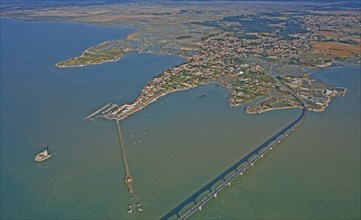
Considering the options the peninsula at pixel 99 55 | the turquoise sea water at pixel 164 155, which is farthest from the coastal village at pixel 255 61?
the turquoise sea water at pixel 164 155

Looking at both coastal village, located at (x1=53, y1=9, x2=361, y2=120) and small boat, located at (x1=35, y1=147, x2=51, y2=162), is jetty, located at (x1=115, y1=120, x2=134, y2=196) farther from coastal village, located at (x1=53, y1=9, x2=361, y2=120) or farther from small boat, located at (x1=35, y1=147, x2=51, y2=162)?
coastal village, located at (x1=53, y1=9, x2=361, y2=120)

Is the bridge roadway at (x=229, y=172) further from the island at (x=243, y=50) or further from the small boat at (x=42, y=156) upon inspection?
the small boat at (x=42, y=156)

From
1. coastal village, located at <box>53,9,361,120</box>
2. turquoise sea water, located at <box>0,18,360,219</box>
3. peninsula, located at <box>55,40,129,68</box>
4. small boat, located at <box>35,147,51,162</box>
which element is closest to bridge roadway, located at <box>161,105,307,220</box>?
turquoise sea water, located at <box>0,18,360,219</box>

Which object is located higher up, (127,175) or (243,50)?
(127,175)

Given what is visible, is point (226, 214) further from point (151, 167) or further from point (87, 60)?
point (87, 60)

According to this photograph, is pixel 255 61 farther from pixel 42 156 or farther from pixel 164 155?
pixel 42 156

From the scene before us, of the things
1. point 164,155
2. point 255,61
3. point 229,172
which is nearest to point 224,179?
point 229,172

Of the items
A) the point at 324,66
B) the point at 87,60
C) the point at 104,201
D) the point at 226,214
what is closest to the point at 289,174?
the point at 226,214
